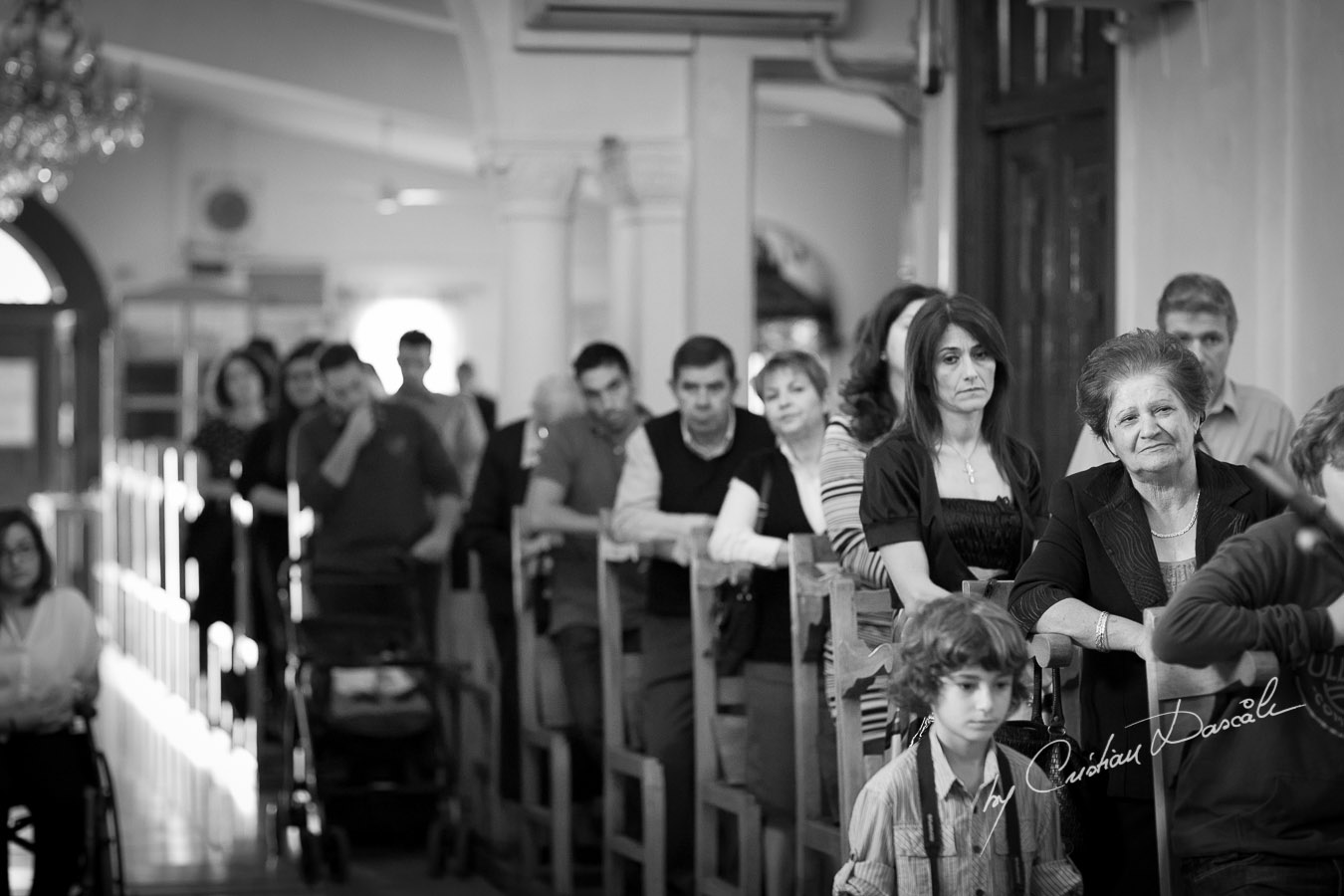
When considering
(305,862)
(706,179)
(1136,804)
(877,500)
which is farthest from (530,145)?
(1136,804)

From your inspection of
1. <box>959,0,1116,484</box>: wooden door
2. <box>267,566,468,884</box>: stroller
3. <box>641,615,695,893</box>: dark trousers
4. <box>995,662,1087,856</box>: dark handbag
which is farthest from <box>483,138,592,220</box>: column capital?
<box>995,662,1087,856</box>: dark handbag

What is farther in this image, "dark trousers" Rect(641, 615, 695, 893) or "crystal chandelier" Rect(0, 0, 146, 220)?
"crystal chandelier" Rect(0, 0, 146, 220)

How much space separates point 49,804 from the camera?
5172mm

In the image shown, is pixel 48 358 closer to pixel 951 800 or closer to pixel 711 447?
pixel 711 447

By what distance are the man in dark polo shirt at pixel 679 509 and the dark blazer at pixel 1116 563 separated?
209 cm

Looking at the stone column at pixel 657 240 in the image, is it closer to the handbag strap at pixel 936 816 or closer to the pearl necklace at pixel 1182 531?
the pearl necklace at pixel 1182 531

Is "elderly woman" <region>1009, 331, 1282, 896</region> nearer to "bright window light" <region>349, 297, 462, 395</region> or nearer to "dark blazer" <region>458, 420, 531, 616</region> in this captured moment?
"dark blazer" <region>458, 420, 531, 616</region>

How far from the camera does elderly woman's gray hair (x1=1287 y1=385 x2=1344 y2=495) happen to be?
8.82 ft

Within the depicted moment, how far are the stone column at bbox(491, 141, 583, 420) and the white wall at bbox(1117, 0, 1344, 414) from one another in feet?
10.1

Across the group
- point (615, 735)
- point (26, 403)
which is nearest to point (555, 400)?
point (615, 735)

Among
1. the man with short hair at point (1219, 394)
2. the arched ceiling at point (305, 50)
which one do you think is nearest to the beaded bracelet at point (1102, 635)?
the man with short hair at point (1219, 394)

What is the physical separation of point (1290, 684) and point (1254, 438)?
187cm

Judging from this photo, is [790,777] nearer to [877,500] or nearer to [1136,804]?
[877,500]

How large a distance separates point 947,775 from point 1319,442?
674 millimetres
